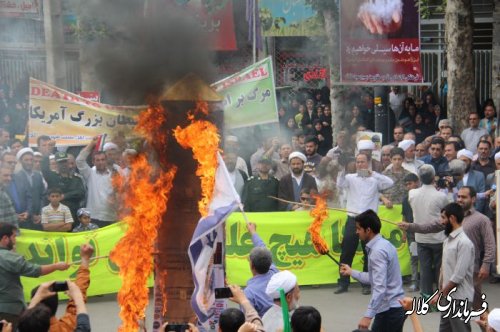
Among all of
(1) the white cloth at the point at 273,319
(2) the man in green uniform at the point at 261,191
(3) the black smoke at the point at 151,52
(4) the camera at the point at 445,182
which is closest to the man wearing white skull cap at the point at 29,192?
(2) the man in green uniform at the point at 261,191

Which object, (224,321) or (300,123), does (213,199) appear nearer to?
(224,321)

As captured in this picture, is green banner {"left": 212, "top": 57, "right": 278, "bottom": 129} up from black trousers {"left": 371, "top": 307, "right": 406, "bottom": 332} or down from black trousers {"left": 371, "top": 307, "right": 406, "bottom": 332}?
up

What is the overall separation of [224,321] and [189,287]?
7.35ft

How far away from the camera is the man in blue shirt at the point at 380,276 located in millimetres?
8688

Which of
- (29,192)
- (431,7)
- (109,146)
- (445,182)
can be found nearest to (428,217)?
(445,182)

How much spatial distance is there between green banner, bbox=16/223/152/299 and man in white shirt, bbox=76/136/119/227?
70cm

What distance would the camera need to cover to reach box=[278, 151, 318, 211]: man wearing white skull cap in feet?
44.6

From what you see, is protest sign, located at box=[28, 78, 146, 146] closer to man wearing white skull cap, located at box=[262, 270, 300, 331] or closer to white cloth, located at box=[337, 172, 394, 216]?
white cloth, located at box=[337, 172, 394, 216]

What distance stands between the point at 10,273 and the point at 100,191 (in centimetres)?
450

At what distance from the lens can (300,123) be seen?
20.4 meters

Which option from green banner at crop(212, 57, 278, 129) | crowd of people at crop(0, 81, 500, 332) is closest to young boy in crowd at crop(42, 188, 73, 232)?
crowd of people at crop(0, 81, 500, 332)

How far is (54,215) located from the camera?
13164mm

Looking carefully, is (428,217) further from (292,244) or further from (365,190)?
(292,244)

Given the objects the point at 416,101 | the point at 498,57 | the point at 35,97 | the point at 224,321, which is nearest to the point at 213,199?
the point at 224,321
